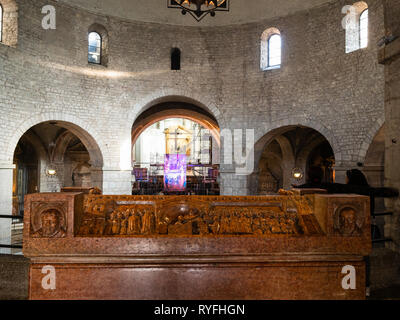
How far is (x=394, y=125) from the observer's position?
4.21 m

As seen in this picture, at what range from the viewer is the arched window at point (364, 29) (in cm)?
861

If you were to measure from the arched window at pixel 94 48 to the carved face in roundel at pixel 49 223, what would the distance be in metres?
9.33

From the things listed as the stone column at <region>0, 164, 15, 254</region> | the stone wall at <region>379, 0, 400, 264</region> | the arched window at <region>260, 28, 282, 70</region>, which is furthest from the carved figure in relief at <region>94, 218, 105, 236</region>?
the arched window at <region>260, 28, 282, 70</region>

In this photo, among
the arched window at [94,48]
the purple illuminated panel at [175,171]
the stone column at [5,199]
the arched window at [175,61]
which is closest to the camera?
the stone column at [5,199]

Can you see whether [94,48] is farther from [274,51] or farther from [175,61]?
[274,51]

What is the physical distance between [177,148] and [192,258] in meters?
20.8

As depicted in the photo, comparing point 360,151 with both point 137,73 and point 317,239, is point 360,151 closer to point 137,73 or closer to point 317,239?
point 317,239

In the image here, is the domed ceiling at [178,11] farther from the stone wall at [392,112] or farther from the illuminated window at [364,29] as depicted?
the stone wall at [392,112]

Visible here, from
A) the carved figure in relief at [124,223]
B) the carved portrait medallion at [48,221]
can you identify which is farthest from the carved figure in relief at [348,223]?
the carved portrait medallion at [48,221]

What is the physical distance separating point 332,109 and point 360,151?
1.63 meters

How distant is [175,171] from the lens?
12.8 m

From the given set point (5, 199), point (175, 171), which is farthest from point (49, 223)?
point (175, 171)

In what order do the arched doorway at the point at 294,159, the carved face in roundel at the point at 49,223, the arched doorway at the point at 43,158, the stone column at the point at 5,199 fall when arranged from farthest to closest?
the arched doorway at the point at 294,159
the arched doorway at the point at 43,158
the stone column at the point at 5,199
the carved face in roundel at the point at 49,223
